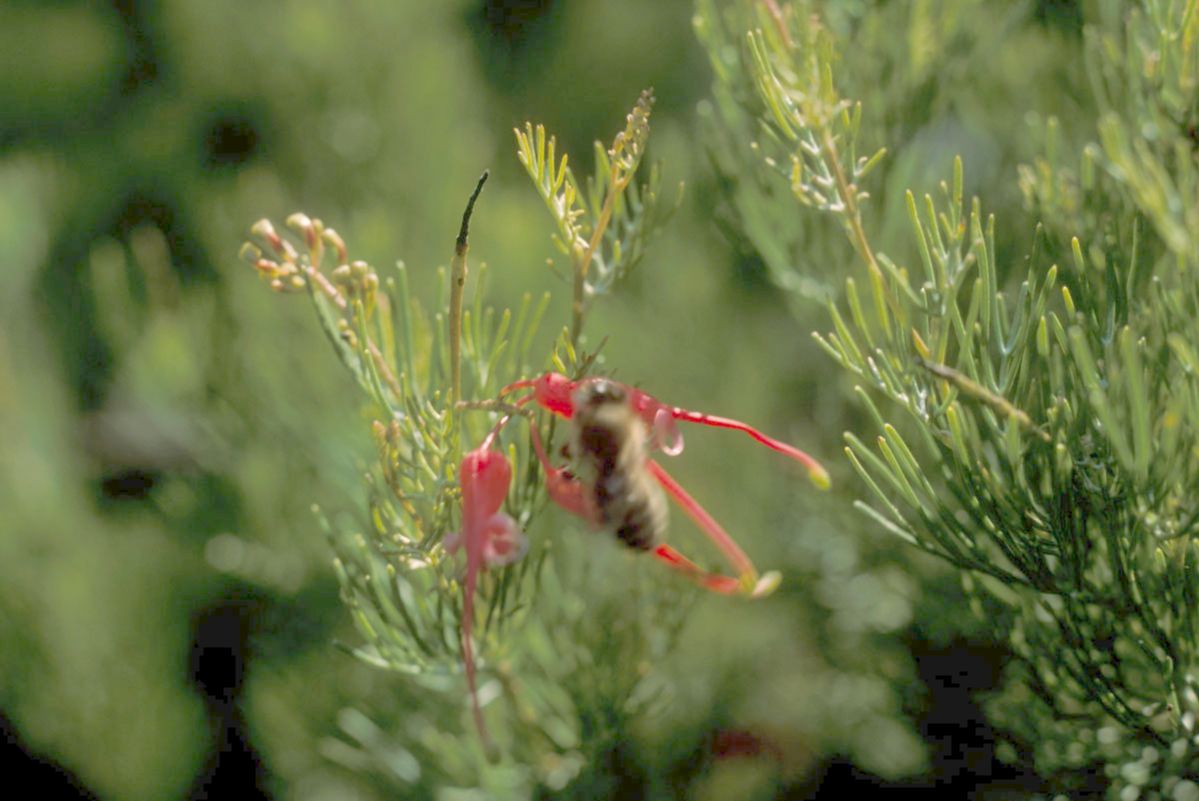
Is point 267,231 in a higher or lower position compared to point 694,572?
higher

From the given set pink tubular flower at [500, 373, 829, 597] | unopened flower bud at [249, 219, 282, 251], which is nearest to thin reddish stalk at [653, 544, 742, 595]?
pink tubular flower at [500, 373, 829, 597]

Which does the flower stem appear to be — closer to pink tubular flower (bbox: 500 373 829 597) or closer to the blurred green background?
pink tubular flower (bbox: 500 373 829 597)

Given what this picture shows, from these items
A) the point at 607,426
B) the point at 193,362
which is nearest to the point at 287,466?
the point at 193,362

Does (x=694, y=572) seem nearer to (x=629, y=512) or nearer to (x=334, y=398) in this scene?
(x=629, y=512)

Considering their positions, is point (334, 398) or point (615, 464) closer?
point (615, 464)

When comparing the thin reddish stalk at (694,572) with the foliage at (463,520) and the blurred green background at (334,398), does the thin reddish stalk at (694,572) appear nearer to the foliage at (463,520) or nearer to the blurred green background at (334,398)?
the foliage at (463,520)

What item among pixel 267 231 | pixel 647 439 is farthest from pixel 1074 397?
pixel 267 231

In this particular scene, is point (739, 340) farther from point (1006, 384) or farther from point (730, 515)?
point (1006, 384)
